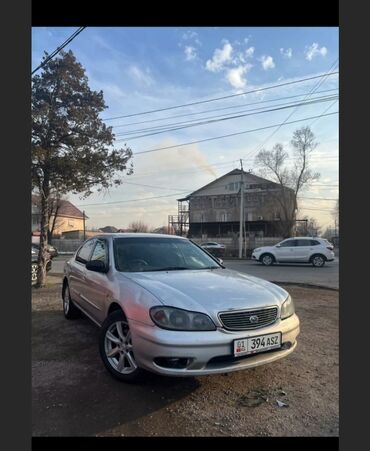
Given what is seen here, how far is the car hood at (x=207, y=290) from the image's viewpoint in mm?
2941

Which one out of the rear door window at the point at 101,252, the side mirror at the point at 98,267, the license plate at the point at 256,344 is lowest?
the license plate at the point at 256,344

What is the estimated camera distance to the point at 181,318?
2.84 metres

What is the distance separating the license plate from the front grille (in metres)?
0.11

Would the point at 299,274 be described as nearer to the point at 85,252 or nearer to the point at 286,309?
the point at 85,252

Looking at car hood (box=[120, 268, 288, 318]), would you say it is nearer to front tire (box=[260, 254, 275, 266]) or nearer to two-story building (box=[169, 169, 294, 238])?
front tire (box=[260, 254, 275, 266])

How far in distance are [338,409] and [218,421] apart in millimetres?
1091

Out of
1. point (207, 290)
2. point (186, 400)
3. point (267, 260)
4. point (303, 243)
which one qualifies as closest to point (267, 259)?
point (267, 260)

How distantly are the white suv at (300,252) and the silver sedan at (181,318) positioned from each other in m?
15.6

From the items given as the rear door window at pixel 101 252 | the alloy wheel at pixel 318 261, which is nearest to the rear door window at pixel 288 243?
the alloy wheel at pixel 318 261

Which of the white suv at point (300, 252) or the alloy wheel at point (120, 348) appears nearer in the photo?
the alloy wheel at point (120, 348)

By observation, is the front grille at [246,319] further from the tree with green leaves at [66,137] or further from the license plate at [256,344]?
the tree with green leaves at [66,137]

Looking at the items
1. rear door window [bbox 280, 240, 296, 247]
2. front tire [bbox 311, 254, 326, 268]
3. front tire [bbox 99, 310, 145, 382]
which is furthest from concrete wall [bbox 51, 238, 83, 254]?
front tire [bbox 99, 310, 145, 382]
